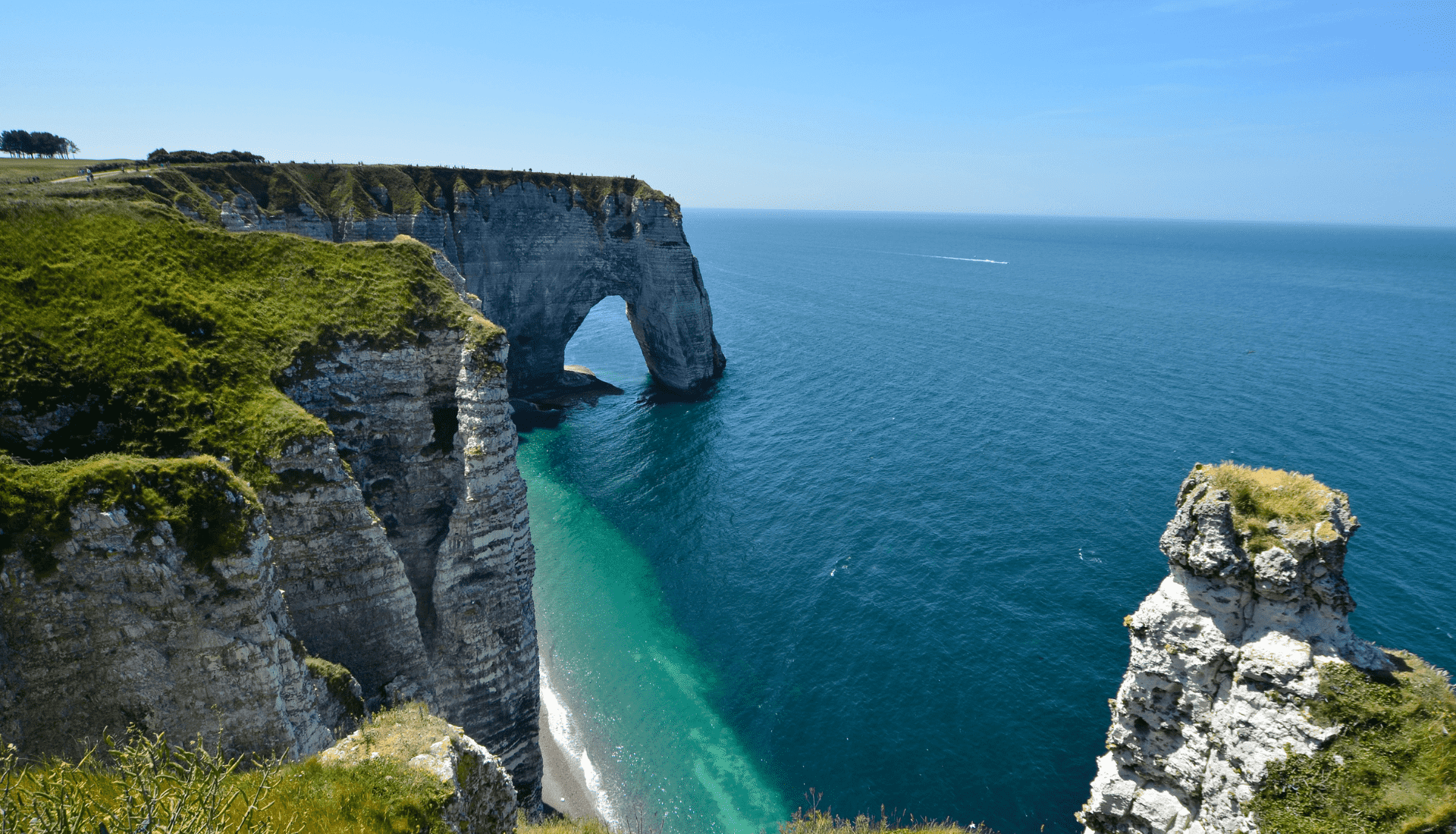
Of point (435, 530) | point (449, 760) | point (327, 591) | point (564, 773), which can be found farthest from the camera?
point (564, 773)

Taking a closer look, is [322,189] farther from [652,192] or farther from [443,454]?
[443,454]

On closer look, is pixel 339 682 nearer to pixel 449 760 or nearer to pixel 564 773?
pixel 449 760

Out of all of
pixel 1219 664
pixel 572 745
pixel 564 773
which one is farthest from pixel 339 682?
pixel 1219 664

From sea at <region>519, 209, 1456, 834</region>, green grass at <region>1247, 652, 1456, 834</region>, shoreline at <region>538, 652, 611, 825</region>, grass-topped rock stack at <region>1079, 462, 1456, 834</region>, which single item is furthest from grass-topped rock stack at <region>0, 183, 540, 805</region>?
green grass at <region>1247, 652, 1456, 834</region>

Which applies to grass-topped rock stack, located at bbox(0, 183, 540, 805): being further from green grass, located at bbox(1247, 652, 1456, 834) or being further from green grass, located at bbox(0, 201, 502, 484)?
green grass, located at bbox(1247, 652, 1456, 834)

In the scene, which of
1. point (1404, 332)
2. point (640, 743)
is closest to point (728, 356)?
point (640, 743)

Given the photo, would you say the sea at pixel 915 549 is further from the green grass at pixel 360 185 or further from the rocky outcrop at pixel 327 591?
the green grass at pixel 360 185

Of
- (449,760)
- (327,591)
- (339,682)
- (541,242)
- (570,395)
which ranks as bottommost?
(570,395)
